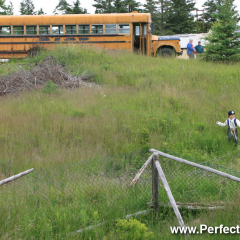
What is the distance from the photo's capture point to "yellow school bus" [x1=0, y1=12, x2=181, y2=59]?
1719 centimetres

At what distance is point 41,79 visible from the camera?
12.3 m

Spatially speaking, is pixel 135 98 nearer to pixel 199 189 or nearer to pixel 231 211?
pixel 199 189

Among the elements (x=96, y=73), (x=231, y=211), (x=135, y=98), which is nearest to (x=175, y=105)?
(x=135, y=98)

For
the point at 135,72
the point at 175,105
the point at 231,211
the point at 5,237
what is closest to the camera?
the point at 5,237

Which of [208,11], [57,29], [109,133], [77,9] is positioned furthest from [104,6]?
[109,133]

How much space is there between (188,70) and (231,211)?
9804mm

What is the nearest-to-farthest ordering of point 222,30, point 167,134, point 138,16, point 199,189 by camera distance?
point 199,189 < point 167,134 < point 222,30 < point 138,16

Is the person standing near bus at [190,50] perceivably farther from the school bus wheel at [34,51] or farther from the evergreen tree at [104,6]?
the evergreen tree at [104,6]

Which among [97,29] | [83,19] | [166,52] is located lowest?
[166,52]

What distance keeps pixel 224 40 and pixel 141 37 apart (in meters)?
4.83

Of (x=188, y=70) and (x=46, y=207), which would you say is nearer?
(x=46, y=207)

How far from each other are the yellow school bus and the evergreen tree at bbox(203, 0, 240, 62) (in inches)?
108

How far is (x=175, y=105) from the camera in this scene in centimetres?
967

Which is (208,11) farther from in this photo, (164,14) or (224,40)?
(224,40)
